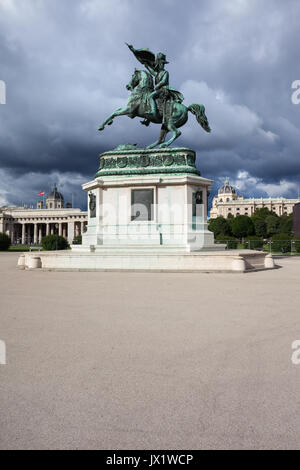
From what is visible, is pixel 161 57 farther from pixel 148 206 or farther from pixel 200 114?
pixel 148 206

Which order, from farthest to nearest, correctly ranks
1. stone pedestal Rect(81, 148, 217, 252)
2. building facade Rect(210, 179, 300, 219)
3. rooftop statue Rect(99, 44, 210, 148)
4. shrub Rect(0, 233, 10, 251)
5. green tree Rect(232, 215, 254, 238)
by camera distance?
building facade Rect(210, 179, 300, 219) < green tree Rect(232, 215, 254, 238) < shrub Rect(0, 233, 10, 251) < rooftop statue Rect(99, 44, 210, 148) < stone pedestal Rect(81, 148, 217, 252)

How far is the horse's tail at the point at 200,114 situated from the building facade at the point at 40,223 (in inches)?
4635

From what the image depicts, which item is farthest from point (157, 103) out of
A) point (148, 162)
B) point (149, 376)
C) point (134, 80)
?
point (149, 376)

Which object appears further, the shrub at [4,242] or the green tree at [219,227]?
the green tree at [219,227]

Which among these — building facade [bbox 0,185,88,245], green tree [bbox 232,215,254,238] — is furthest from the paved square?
building facade [bbox 0,185,88,245]

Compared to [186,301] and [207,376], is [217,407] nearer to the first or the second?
[207,376]

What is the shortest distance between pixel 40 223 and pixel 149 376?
165 meters

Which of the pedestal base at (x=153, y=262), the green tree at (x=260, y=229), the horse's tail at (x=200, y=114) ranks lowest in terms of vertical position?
the pedestal base at (x=153, y=262)

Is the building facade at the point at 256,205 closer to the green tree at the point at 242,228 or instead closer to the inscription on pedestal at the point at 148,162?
the green tree at the point at 242,228

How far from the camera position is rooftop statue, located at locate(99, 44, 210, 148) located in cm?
2488

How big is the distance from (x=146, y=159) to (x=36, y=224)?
14622cm

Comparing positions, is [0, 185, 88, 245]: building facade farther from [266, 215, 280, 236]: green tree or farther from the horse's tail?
the horse's tail

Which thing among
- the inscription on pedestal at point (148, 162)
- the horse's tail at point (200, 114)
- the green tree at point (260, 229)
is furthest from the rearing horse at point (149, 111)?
the green tree at point (260, 229)

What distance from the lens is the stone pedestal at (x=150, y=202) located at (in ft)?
74.4
